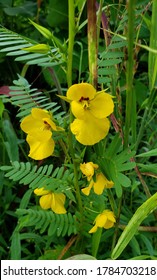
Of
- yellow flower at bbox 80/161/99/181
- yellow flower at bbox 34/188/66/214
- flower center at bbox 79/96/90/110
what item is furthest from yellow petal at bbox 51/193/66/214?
flower center at bbox 79/96/90/110

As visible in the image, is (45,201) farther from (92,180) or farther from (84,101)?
(84,101)

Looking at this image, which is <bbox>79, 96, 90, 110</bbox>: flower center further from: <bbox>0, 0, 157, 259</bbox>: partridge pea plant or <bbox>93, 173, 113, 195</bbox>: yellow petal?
<bbox>93, 173, 113, 195</bbox>: yellow petal

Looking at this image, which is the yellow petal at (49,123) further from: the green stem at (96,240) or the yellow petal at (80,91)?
the green stem at (96,240)

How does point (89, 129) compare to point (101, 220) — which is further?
point (101, 220)

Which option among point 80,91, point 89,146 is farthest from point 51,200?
point 80,91

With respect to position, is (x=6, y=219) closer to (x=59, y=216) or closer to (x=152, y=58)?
(x=59, y=216)

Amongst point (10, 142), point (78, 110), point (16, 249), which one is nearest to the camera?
point (78, 110)

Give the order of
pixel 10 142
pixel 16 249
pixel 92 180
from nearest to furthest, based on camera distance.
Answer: pixel 92 180, pixel 16 249, pixel 10 142

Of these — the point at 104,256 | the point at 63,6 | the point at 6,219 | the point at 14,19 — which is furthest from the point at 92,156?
the point at 14,19
